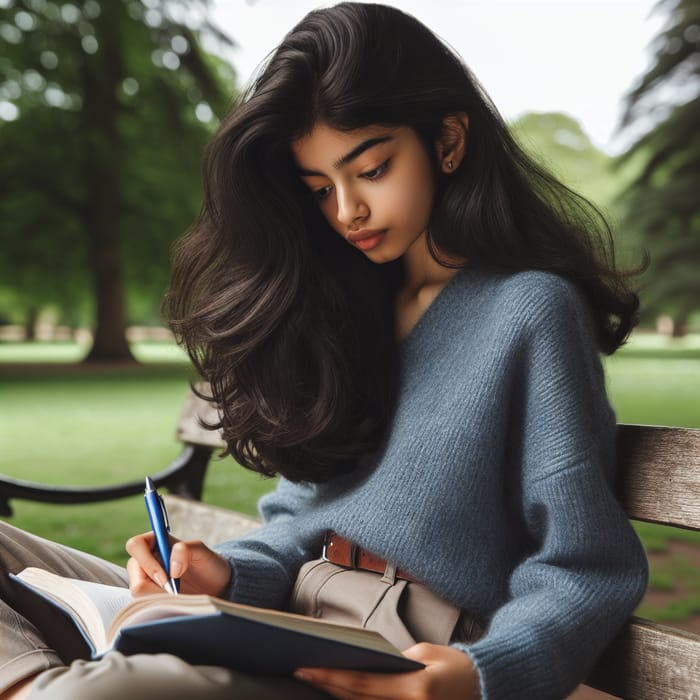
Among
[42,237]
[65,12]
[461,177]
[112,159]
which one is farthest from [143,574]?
[42,237]

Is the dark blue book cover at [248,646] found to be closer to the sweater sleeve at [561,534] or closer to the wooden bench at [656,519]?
the sweater sleeve at [561,534]

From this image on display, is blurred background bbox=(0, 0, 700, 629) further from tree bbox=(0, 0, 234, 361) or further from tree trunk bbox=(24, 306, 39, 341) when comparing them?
tree trunk bbox=(24, 306, 39, 341)

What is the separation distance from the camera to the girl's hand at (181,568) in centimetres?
156

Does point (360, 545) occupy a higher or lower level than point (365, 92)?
lower

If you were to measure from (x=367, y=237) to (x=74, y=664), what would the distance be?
0.93m

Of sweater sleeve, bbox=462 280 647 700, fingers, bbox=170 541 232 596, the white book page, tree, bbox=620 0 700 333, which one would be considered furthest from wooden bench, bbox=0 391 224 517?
tree, bbox=620 0 700 333

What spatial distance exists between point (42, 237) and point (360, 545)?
17.5 m

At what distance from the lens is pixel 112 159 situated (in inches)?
642

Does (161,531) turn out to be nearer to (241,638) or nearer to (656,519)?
(241,638)

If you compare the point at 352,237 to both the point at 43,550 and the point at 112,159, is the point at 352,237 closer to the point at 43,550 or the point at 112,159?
Result: the point at 43,550

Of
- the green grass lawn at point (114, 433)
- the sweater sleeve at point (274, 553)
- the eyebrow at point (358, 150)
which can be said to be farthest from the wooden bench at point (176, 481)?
the eyebrow at point (358, 150)

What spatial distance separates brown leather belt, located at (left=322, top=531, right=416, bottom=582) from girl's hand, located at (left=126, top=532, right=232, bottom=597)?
0.20m

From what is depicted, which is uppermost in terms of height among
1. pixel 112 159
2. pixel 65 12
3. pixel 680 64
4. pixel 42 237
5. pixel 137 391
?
pixel 65 12

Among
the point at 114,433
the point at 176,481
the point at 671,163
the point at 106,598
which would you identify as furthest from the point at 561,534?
the point at 671,163
